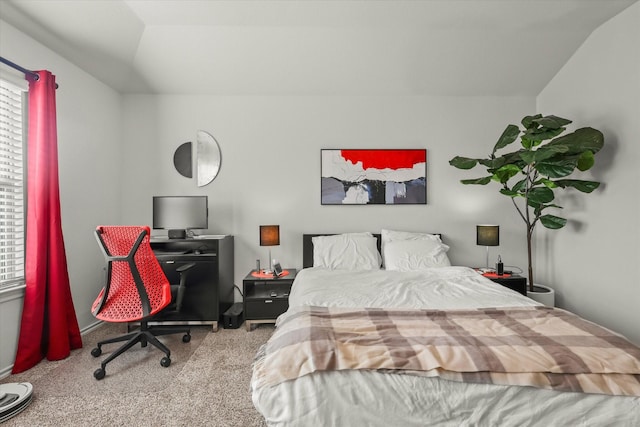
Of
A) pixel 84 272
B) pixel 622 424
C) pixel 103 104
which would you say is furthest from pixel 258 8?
A: pixel 622 424

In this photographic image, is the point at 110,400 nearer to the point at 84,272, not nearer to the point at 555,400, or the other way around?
the point at 84,272

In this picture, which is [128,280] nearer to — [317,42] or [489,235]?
[317,42]

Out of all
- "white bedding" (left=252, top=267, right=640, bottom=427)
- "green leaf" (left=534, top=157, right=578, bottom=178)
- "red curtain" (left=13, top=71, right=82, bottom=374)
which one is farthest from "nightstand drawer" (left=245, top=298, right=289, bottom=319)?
"green leaf" (left=534, top=157, right=578, bottom=178)

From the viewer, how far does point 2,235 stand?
2.48 meters

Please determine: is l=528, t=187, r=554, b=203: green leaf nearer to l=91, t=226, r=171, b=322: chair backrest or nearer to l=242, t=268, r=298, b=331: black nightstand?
l=242, t=268, r=298, b=331: black nightstand

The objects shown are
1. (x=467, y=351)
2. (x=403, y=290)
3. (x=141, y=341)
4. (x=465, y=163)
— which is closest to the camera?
(x=467, y=351)

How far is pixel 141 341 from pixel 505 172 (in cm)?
378

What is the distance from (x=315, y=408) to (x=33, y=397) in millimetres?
2046

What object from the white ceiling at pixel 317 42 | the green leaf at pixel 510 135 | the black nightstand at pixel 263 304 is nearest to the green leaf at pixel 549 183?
the green leaf at pixel 510 135

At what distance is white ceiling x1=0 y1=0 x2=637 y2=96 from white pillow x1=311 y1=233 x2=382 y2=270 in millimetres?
1723

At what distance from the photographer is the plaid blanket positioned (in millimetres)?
1320

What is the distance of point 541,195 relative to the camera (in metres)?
3.12

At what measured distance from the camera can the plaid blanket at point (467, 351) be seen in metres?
1.32

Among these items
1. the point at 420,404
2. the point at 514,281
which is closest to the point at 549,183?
the point at 514,281
